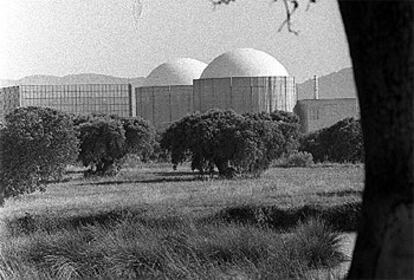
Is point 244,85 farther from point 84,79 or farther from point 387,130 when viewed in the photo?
point 387,130

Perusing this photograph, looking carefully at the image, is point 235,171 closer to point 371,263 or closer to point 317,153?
point 317,153

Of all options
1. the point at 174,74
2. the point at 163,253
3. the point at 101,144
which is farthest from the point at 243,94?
the point at 163,253

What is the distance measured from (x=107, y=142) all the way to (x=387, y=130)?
85.3ft

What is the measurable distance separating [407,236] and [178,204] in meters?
13.6

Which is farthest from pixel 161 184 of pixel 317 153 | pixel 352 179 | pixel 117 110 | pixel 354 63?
pixel 117 110

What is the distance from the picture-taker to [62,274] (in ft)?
23.4

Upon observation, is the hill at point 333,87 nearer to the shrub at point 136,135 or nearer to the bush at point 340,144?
the bush at point 340,144

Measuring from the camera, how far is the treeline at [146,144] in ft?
43.0

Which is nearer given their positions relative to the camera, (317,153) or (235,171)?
(235,171)

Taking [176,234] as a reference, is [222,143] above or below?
above

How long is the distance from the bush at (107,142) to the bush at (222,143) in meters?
2.46

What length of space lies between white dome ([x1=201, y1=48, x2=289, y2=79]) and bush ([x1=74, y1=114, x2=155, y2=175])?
15.7 metres

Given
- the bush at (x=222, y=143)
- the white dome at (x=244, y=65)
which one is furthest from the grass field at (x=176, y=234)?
the white dome at (x=244, y=65)

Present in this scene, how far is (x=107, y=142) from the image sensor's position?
27.6 metres
